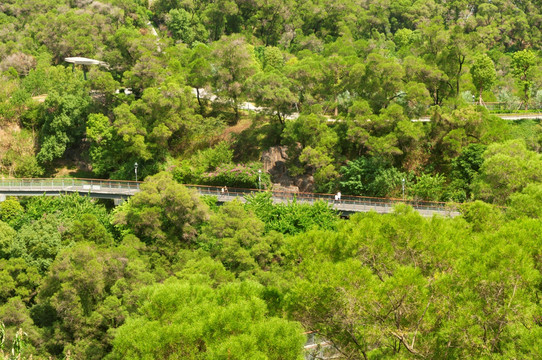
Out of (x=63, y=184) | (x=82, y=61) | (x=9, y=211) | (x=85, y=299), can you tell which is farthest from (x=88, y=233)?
(x=82, y=61)

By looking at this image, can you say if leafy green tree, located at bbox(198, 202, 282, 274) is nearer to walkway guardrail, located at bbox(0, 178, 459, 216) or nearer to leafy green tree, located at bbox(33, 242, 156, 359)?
leafy green tree, located at bbox(33, 242, 156, 359)

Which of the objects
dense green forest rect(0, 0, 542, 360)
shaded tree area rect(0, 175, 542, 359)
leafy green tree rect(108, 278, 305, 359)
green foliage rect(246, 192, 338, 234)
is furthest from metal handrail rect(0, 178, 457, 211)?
leafy green tree rect(108, 278, 305, 359)

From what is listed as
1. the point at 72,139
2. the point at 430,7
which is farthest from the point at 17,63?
the point at 430,7

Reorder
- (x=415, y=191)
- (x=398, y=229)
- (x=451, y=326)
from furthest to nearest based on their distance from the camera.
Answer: (x=415, y=191) < (x=398, y=229) < (x=451, y=326)

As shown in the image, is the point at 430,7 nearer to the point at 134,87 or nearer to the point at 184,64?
the point at 184,64

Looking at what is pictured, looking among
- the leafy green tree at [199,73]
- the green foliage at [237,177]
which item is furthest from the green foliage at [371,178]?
the leafy green tree at [199,73]

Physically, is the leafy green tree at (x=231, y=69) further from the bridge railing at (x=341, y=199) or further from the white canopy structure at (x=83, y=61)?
the white canopy structure at (x=83, y=61)

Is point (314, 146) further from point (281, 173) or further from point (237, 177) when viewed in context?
point (237, 177)
